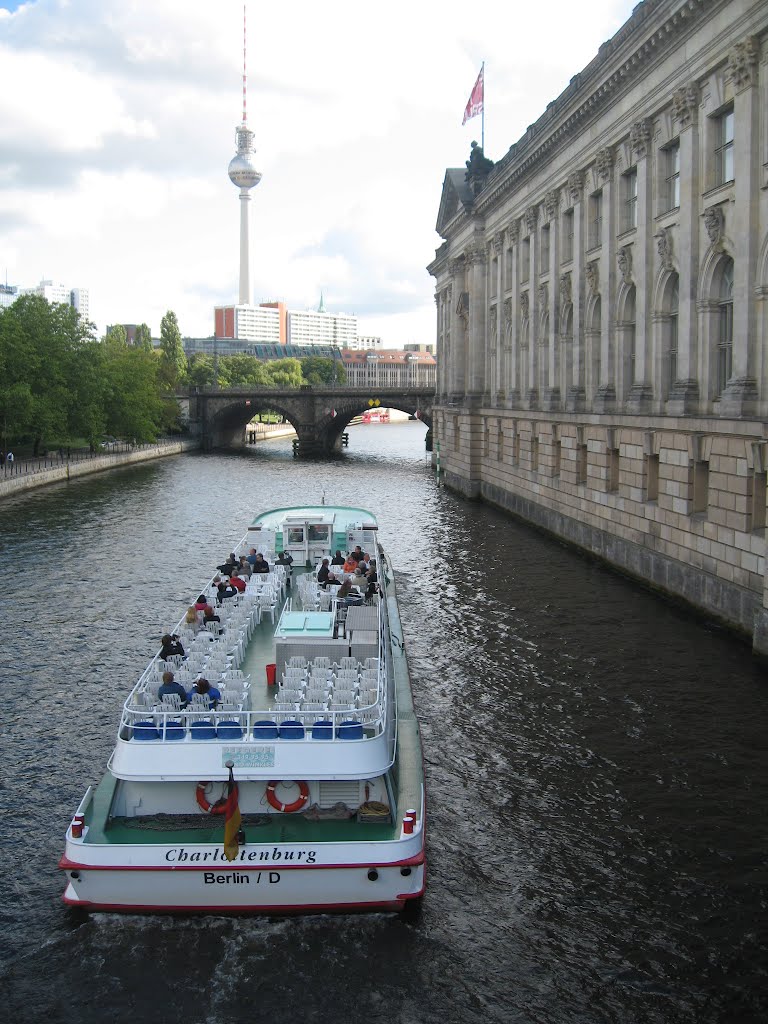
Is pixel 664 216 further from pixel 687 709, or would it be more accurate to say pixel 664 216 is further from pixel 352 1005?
pixel 352 1005

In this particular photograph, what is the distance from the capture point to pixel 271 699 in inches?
767

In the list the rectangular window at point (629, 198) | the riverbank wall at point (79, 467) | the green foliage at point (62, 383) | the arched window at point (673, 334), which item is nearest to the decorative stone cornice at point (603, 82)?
the rectangular window at point (629, 198)

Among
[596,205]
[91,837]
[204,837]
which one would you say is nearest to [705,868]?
[204,837]

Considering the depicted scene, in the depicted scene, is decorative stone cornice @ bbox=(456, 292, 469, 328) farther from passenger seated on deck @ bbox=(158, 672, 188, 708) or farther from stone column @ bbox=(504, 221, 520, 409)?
passenger seated on deck @ bbox=(158, 672, 188, 708)

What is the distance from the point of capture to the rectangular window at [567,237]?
54500 millimetres

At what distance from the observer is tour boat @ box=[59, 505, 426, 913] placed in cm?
1514

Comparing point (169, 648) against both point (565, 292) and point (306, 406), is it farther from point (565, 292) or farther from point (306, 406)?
point (306, 406)

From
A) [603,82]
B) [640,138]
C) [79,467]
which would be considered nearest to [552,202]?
A: [603,82]

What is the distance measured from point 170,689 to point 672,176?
30260 mm

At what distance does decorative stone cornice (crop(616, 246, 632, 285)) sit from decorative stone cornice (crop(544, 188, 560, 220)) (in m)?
12.2

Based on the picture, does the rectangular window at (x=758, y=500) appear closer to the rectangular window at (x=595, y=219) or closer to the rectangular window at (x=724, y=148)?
the rectangular window at (x=724, y=148)

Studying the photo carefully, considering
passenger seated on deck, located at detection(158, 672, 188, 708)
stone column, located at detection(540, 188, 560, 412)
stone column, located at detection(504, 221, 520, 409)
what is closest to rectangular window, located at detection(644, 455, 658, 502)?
stone column, located at detection(540, 188, 560, 412)

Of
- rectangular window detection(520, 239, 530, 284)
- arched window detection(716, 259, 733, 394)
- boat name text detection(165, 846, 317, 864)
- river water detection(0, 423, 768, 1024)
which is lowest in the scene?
river water detection(0, 423, 768, 1024)

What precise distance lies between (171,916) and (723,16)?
31.3 meters
